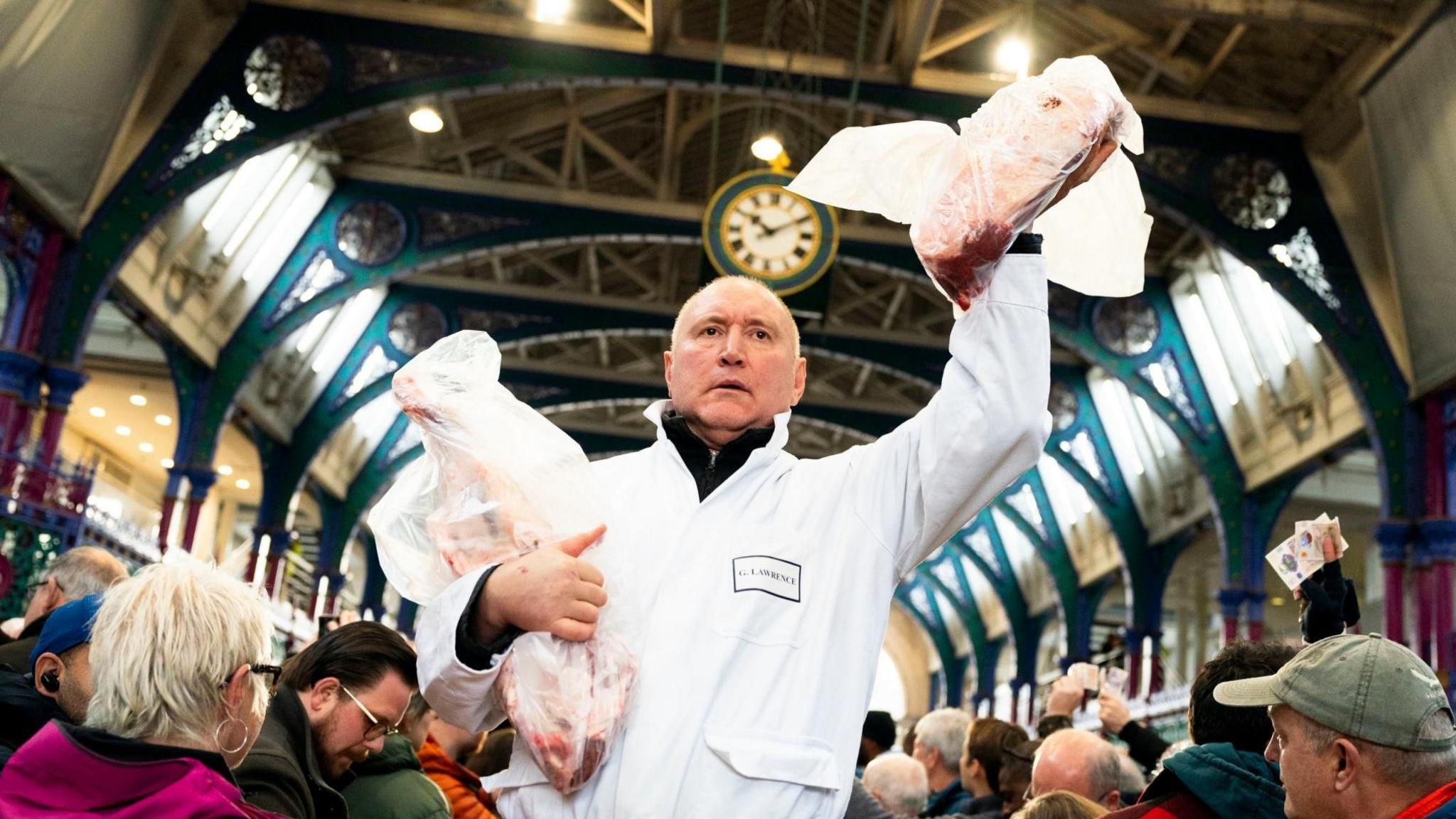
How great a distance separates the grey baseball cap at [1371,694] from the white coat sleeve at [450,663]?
166 centimetres

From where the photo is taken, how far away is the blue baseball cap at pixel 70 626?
3404mm

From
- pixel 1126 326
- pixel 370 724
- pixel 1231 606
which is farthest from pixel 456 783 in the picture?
pixel 1231 606

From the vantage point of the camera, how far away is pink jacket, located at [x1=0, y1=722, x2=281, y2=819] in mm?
2418

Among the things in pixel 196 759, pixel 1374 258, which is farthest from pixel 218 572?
pixel 1374 258

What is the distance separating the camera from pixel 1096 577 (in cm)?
2677

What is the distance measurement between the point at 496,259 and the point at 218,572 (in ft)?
67.7

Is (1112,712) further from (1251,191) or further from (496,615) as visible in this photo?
(1251,191)

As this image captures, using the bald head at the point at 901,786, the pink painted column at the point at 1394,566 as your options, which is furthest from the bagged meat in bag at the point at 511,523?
the pink painted column at the point at 1394,566

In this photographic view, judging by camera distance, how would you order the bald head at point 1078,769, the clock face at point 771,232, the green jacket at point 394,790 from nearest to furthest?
the green jacket at point 394,790, the bald head at point 1078,769, the clock face at point 771,232

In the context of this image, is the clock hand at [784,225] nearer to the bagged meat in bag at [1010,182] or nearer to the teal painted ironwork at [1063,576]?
the bagged meat in bag at [1010,182]

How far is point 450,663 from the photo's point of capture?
204 cm

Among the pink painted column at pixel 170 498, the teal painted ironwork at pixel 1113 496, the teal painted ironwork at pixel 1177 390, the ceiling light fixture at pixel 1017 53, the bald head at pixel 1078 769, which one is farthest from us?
the teal painted ironwork at pixel 1113 496

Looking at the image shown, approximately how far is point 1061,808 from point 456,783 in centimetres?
212

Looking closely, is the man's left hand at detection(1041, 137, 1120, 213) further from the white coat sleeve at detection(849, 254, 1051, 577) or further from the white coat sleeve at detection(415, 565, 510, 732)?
the white coat sleeve at detection(415, 565, 510, 732)
